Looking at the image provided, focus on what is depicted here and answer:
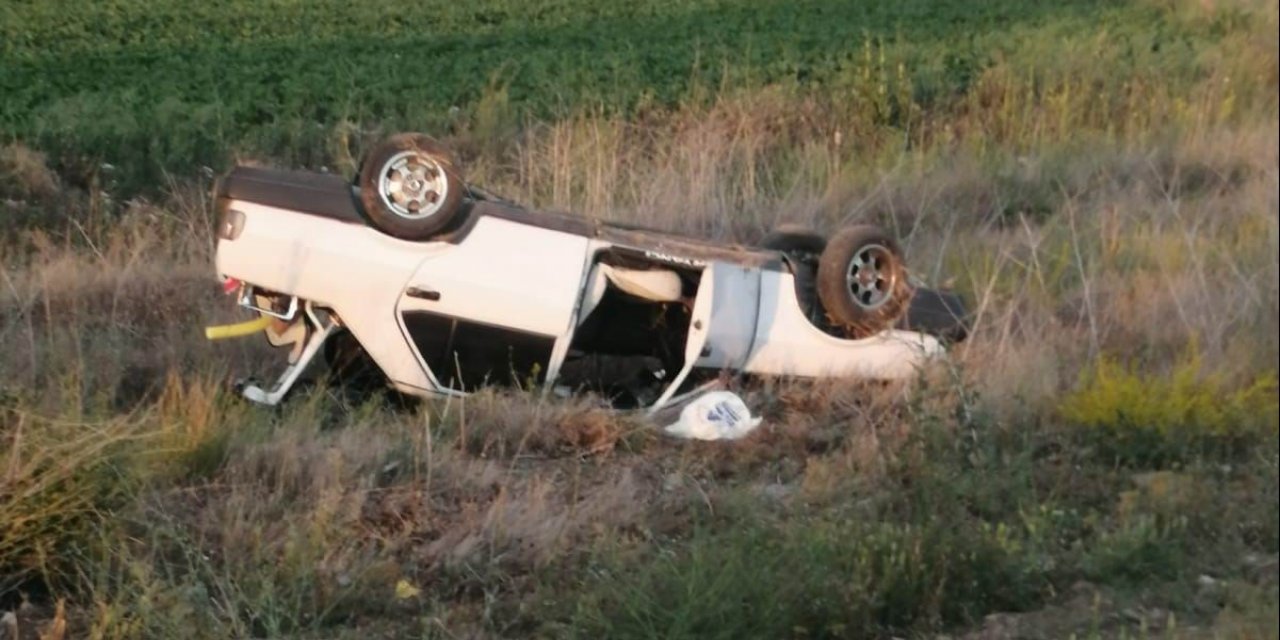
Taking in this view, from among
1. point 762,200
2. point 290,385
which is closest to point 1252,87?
point 762,200

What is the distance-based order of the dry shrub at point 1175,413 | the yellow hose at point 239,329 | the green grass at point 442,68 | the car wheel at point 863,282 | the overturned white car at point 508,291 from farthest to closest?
the green grass at point 442,68
the car wheel at point 863,282
the yellow hose at point 239,329
the overturned white car at point 508,291
the dry shrub at point 1175,413

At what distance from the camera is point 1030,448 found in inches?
247

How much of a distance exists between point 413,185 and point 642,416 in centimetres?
134

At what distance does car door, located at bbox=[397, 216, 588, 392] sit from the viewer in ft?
21.2

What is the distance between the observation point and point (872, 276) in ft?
23.5

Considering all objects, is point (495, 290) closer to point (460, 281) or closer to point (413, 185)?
point (460, 281)

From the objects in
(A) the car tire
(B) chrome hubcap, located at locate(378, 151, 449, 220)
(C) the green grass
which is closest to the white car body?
(B) chrome hubcap, located at locate(378, 151, 449, 220)

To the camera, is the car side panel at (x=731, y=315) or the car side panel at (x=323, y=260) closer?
the car side panel at (x=323, y=260)

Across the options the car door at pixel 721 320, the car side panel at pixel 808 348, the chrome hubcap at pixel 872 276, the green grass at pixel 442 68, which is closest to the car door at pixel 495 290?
the car door at pixel 721 320

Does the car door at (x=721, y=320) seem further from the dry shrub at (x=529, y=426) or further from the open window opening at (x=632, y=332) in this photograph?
the dry shrub at (x=529, y=426)

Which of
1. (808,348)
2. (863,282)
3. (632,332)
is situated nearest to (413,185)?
(632,332)

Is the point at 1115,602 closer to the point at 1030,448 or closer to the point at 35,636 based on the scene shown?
the point at 1030,448

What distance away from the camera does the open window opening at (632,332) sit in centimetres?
686

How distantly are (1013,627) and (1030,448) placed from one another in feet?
4.89
